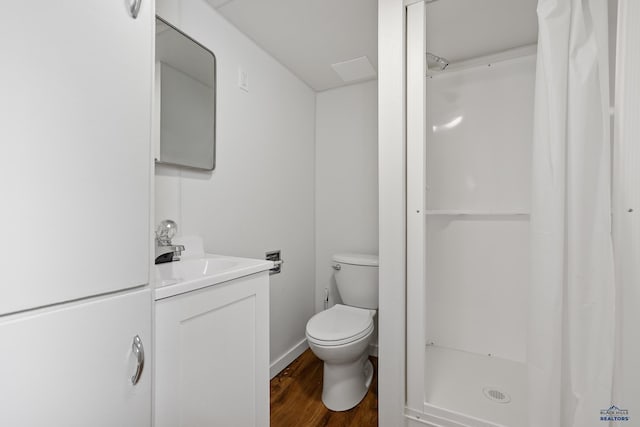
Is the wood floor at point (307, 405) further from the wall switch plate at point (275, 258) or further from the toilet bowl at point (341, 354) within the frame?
the wall switch plate at point (275, 258)

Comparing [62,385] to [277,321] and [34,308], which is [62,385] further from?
[277,321]

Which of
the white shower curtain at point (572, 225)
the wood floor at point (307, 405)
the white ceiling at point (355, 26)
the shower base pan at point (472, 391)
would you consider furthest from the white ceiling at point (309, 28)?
the wood floor at point (307, 405)

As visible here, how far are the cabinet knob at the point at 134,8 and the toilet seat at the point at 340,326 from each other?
4.87ft

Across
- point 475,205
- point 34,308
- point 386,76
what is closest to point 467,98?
point 475,205

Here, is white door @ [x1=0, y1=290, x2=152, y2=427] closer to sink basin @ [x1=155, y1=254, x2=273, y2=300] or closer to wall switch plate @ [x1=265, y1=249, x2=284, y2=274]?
sink basin @ [x1=155, y1=254, x2=273, y2=300]

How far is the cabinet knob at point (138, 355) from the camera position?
2.19ft

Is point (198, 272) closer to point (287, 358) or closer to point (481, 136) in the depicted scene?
point (287, 358)

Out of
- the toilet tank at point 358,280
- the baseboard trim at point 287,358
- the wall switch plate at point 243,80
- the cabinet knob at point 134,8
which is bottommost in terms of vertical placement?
the baseboard trim at point 287,358

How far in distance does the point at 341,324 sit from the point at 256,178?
1039 millimetres

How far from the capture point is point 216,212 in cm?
155

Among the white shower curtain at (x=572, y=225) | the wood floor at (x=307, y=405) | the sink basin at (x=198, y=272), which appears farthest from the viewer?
the wood floor at (x=307, y=405)

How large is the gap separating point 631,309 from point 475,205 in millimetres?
1014

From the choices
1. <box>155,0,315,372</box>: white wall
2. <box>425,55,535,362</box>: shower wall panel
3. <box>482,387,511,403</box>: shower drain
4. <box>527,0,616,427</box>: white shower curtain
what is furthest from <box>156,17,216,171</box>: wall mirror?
<box>482,387,511,403</box>: shower drain

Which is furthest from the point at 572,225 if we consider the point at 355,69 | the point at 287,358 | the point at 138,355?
the point at 287,358
